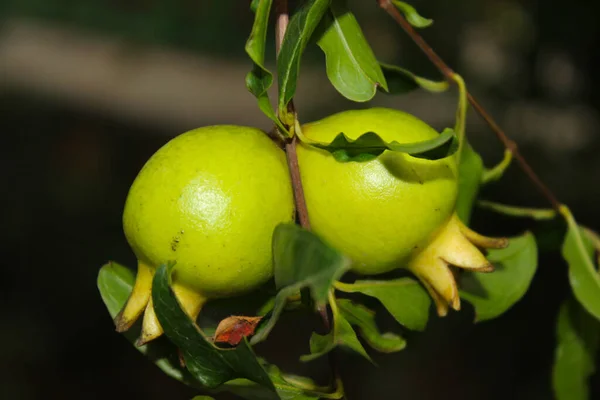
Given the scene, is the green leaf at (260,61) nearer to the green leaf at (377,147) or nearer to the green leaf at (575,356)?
the green leaf at (377,147)

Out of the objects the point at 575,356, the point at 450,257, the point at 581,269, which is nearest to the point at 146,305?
the point at 450,257

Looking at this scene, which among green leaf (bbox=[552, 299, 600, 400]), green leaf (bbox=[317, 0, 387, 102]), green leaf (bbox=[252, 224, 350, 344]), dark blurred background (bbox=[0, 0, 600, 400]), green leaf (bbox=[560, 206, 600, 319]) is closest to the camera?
green leaf (bbox=[252, 224, 350, 344])

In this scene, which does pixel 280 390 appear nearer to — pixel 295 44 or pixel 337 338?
pixel 337 338

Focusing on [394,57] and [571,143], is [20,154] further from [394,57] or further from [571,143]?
[571,143]

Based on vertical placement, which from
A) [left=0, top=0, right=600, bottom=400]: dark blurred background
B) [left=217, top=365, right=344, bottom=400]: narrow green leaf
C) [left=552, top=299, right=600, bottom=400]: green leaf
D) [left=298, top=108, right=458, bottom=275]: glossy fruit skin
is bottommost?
[left=0, top=0, right=600, bottom=400]: dark blurred background

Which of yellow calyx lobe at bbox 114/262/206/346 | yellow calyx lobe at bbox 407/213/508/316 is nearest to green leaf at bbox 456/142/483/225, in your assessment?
yellow calyx lobe at bbox 407/213/508/316

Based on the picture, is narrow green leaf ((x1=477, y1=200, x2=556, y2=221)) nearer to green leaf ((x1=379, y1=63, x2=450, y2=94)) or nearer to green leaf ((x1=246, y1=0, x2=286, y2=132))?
green leaf ((x1=379, y1=63, x2=450, y2=94))

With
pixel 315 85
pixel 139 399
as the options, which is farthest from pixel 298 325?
pixel 315 85
